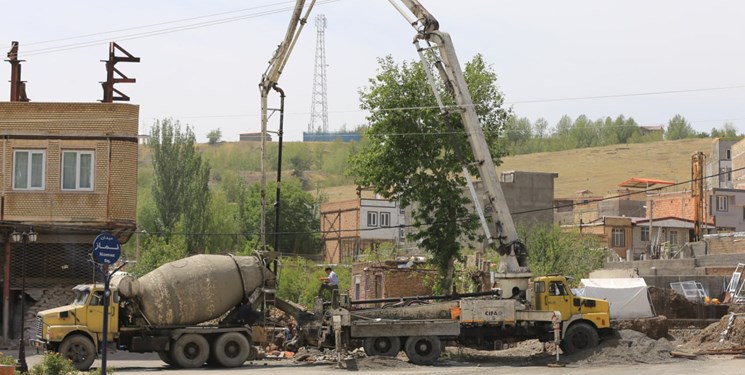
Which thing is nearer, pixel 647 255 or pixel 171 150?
pixel 647 255

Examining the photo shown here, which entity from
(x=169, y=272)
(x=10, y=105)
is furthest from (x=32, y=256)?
(x=169, y=272)

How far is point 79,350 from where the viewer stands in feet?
100

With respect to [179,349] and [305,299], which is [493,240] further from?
[305,299]

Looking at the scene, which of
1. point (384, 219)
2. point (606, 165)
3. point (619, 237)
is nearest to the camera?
point (619, 237)

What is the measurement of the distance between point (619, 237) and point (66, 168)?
59.7m

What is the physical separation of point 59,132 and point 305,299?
32142 mm

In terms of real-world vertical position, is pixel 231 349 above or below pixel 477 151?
below

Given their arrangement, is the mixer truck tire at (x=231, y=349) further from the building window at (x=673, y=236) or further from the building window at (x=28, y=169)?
the building window at (x=673, y=236)

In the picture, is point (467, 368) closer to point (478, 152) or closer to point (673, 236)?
point (478, 152)

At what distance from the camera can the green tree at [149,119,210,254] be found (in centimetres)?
9250

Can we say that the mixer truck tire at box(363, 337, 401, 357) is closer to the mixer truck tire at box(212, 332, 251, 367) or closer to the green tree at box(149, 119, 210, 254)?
the mixer truck tire at box(212, 332, 251, 367)

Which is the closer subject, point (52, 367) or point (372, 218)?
point (52, 367)

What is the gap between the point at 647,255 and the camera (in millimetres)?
80625

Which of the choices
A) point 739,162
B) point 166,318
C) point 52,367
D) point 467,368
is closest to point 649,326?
point 467,368
